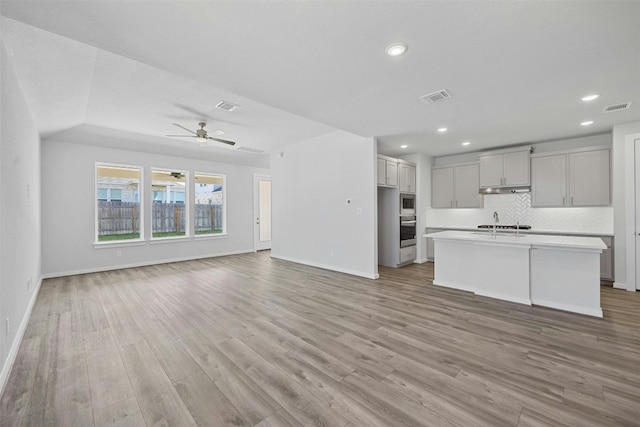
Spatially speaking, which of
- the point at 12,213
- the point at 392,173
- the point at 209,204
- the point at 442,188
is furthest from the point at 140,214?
the point at 442,188

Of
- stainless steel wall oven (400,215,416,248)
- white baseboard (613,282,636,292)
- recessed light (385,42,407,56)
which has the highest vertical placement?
recessed light (385,42,407,56)

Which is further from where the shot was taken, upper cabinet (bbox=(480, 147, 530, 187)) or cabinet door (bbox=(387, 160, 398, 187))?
cabinet door (bbox=(387, 160, 398, 187))

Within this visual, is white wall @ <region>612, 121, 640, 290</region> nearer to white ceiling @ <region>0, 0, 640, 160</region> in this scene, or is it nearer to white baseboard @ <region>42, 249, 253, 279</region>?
white ceiling @ <region>0, 0, 640, 160</region>

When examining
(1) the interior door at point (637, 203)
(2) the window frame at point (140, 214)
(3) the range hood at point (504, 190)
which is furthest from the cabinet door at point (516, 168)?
(2) the window frame at point (140, 214)

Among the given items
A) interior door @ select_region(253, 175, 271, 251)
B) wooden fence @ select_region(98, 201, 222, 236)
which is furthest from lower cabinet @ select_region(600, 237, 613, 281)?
wooden fence @ select_region(98, 201, 222, 236)

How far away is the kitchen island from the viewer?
130 inches

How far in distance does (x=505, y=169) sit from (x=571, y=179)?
1.08 m

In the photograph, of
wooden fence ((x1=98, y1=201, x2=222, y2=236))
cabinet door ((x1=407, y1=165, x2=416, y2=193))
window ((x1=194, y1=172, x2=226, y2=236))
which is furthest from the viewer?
window ((x1=194, y1=172, x2=226, y2=236))

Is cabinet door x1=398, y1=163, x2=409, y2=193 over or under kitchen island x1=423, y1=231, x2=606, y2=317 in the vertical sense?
over

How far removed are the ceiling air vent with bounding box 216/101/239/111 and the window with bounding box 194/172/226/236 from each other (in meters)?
3.93

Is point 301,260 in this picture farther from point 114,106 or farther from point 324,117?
point 114,106

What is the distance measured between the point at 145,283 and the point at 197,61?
13.7 feet

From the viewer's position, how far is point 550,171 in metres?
5.27

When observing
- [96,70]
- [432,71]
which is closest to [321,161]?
[432,71]
